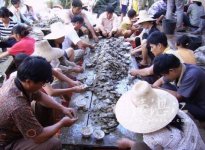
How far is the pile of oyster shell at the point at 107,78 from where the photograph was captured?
10.8ft

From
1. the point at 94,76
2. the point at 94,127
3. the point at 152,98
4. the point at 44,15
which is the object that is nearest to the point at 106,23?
the point at 44,15

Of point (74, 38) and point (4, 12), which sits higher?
point (4, 12)

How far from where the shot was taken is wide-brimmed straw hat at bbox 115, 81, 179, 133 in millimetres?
2268

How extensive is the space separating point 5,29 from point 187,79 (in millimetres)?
4903

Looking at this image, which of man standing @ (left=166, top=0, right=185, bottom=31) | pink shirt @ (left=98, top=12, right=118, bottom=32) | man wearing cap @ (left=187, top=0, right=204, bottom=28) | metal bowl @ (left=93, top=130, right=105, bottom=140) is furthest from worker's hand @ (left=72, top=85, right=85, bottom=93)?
man wearing cap @ (left=187, top=0, right=204, bottom=28)

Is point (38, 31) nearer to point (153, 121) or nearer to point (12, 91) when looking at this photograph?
point (12, 91)

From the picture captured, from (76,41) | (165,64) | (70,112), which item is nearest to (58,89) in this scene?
(70,112)

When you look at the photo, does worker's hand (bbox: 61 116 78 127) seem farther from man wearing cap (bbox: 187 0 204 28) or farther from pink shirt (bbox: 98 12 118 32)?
man wearing cap (bbox: 187 0 204 28)

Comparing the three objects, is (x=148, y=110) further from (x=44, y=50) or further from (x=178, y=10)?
(x=178, y=10)

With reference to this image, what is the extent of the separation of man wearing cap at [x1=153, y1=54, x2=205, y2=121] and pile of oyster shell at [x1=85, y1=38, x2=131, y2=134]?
0.76m

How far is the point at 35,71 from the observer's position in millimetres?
2439

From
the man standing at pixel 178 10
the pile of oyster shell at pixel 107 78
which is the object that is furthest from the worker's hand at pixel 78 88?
the man standing at pixel 178 10

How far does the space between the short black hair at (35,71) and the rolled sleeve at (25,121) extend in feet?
0.90

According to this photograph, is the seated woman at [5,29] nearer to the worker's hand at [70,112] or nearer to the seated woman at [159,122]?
the worker's hand at [70,112]
